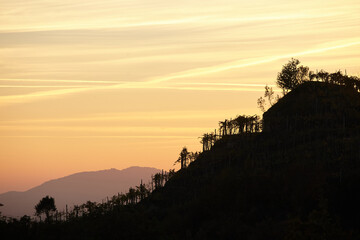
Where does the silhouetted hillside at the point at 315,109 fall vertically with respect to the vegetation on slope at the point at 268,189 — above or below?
above

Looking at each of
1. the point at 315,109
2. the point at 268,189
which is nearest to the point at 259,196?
the point at 268,189

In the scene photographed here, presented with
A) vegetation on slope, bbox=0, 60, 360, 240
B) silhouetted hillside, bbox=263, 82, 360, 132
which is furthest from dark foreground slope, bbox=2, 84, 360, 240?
silhouetted hillside, bbox=263, 82, 360, 132

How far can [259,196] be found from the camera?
12050 centimetres

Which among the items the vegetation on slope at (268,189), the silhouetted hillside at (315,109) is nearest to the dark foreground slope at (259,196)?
the vegetation on slope at (268,189)

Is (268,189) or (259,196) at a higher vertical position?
(268,189)

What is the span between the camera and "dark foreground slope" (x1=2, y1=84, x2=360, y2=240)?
87.3 metres

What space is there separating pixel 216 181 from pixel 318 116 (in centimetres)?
3684

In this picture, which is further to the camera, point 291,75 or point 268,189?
point 291,75

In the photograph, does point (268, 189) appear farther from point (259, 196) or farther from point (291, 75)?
point (291, 75)

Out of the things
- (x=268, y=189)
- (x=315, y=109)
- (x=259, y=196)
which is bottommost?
(x=259, y=196)

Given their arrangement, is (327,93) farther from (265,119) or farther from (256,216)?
(256,216)

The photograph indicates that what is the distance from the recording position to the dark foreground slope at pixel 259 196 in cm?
8731

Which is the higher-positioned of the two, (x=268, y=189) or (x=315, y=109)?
(x=315, y=109)

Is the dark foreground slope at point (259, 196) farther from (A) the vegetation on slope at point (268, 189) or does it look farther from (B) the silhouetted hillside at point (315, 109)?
(B) the silhouetted hillside at point (315, 109)
